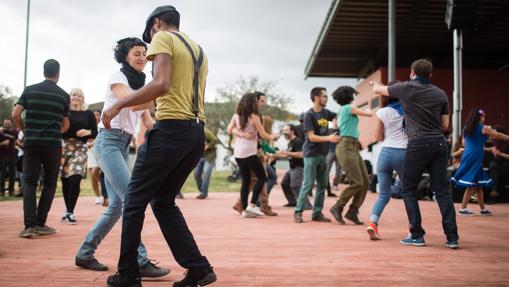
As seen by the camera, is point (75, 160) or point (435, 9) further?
point (435, 9)

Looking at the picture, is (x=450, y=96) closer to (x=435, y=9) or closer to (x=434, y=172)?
(x=435, y=9)

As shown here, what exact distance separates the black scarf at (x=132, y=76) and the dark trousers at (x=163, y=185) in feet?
2.78

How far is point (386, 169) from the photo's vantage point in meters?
5.65

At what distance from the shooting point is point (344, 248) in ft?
16.1

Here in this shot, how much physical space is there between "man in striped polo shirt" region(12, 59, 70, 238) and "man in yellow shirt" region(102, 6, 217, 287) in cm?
281

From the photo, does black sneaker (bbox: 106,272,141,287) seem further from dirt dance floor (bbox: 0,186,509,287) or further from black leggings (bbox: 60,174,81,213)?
black leggings (bbox: 60,174,81,213)

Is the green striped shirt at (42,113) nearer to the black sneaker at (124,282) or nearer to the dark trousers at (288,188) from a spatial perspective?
the black sneaker at (124,282)

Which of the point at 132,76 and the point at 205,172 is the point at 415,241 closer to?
the point at 132,76

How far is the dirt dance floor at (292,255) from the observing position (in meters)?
3.54

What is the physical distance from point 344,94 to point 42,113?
3.96 metres

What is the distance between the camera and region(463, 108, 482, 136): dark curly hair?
782 cm

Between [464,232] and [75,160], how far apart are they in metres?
5.36

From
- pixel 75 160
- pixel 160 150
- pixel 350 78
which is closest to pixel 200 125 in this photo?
pixel 160 150

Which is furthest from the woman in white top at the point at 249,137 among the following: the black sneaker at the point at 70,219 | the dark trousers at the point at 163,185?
the dark trousers at the point at 163,185
